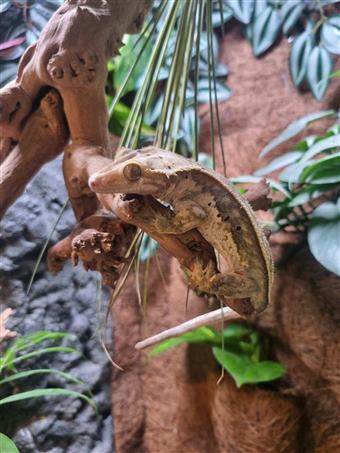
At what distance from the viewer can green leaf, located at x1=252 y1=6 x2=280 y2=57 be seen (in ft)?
7.77

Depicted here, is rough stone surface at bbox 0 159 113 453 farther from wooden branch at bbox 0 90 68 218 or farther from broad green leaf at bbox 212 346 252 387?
wooden branch at bbox 0 90 68 218

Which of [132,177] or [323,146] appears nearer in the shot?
[132,177]

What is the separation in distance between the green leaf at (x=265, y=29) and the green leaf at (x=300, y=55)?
148 mm

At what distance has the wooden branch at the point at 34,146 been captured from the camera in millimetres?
1094

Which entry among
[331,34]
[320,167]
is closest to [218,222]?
[320,167]

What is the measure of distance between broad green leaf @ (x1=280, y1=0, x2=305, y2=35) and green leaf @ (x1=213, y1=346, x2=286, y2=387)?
62.0 inches

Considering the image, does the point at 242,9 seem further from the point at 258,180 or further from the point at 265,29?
the point at 258,180

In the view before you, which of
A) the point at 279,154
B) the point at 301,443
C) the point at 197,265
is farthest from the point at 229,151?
the point at 197,265

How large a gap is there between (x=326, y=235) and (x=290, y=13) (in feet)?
4.34

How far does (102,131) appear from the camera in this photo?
110 centimetres

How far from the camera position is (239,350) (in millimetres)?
1835

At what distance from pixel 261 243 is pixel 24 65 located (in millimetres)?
696

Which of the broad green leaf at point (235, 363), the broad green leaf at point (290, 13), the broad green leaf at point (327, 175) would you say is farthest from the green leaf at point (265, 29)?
the broad green leaf at point (235, 363)

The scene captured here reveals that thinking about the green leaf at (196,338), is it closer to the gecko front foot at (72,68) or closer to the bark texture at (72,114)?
the bark texture at (72,114)
